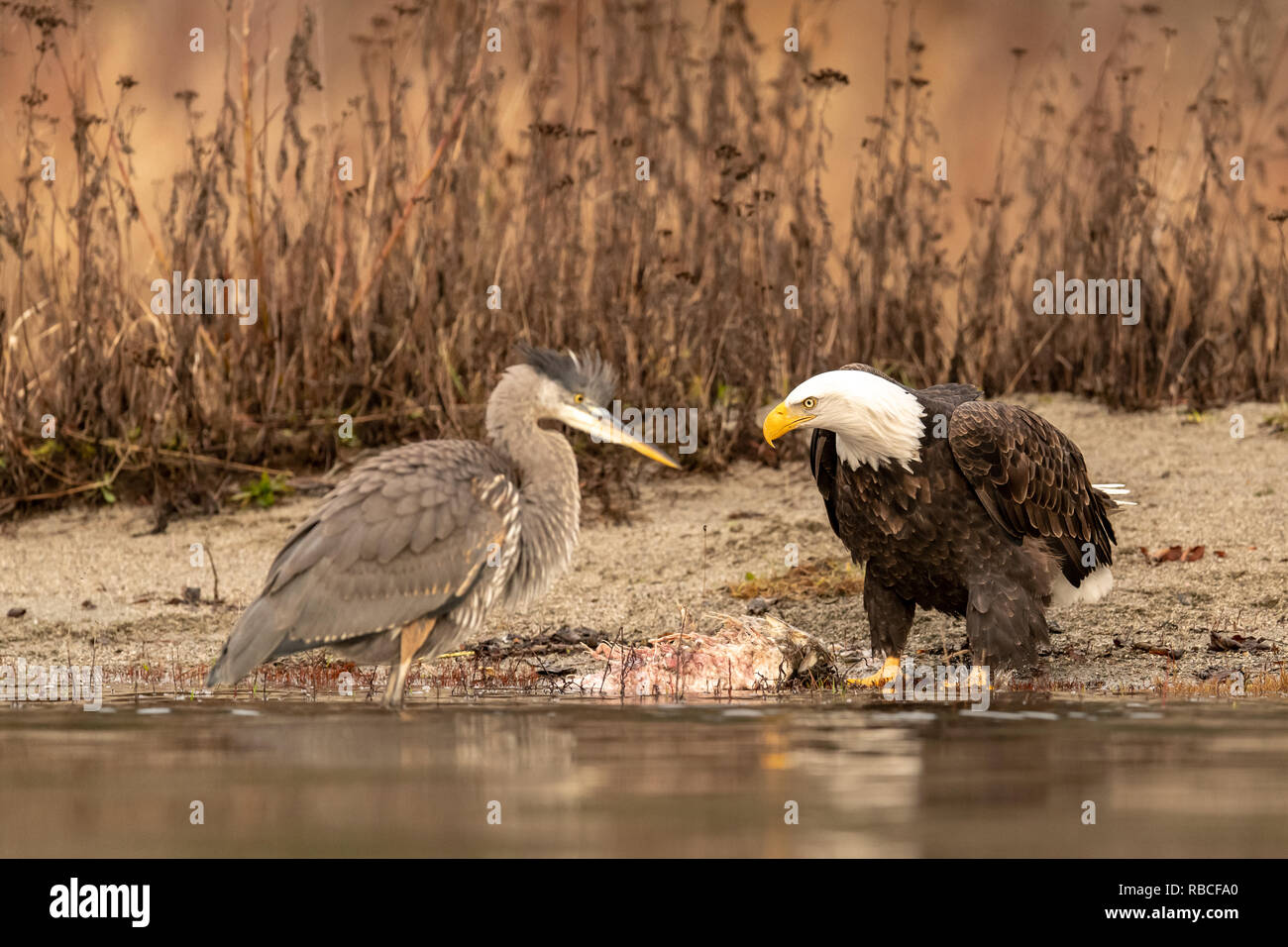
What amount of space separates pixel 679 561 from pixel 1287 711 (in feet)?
13.4

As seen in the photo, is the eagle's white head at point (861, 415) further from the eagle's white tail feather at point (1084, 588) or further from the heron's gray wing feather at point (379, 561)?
the heron's gray wing feather at point (379, 561)

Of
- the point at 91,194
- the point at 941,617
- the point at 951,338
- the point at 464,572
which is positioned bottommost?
the point at 941,617

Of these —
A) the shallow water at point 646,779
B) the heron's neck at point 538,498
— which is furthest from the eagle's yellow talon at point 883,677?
the heron's neck at point 538,498

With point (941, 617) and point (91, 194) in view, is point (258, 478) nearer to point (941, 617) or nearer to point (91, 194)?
point (91, 194)

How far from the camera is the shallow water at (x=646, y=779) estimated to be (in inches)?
169

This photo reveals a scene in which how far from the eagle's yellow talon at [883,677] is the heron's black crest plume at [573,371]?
69.3 inches

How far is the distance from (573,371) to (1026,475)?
82.2 inches

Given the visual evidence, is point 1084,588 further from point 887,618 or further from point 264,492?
point 264,492

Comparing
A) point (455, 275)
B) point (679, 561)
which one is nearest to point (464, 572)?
point (679, 561)

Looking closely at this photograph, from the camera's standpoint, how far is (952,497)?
7426 mm

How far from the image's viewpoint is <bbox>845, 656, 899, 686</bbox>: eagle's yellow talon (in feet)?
25.4

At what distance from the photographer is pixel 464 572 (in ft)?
23.2

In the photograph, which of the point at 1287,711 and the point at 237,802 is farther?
the point at 1287,711
